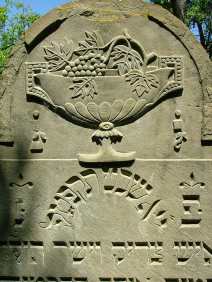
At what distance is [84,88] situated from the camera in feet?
13.7

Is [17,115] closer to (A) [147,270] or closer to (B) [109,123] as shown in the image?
(B) [109,123]

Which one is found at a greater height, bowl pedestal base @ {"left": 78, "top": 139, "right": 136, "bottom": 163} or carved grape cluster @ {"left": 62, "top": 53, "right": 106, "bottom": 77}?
carved grape cluster @ {"left": 62, "top": 53, "right": 106, "bottom": 77}

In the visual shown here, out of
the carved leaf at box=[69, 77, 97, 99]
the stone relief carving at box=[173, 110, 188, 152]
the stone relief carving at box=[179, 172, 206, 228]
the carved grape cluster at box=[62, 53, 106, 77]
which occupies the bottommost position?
the stone relief carving at box=[179, 172, 206, 228]

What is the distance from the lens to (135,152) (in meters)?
4.13

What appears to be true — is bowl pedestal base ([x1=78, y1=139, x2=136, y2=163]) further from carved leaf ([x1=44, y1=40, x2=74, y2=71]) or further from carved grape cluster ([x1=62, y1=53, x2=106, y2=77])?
carved leaf ([x1=44, y1=40, x2=74, y2=71])

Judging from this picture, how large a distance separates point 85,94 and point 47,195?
2.83 feet

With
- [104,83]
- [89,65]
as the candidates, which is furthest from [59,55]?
[104,83]

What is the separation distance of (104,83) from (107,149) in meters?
0.52

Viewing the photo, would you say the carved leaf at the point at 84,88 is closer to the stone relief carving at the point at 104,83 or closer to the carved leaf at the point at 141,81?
the stone relief carving at the point at 104,83

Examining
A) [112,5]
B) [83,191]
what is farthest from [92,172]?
[112,5]

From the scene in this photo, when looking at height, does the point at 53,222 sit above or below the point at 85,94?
below

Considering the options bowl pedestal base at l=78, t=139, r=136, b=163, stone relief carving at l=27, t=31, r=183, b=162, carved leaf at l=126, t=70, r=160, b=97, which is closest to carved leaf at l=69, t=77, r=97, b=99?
stone relief carving at l=27, t=31, r=183, b=162

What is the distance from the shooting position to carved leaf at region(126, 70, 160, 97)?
4125mm

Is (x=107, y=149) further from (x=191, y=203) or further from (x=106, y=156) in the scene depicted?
(x=191, y=203)
